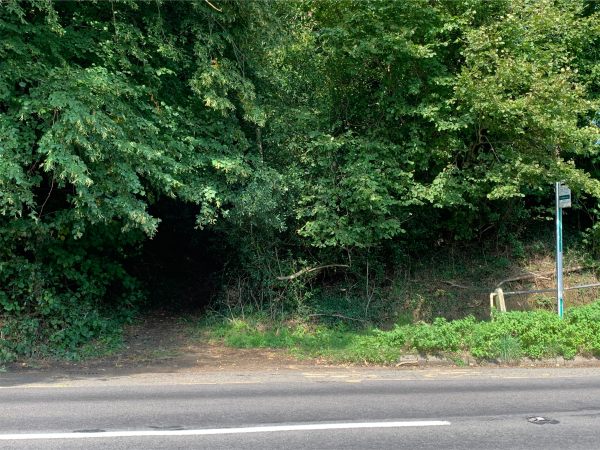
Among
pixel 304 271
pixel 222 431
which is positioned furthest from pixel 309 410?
pixel 304 271

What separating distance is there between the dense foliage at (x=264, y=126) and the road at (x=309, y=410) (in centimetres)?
303

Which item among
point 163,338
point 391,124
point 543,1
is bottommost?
point 163,338

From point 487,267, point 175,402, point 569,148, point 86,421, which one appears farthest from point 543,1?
point 86,421

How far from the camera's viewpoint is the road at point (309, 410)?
20.8 ft

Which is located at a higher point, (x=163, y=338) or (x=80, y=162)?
(x=80, y=162)

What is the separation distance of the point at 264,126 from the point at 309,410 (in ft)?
24.4

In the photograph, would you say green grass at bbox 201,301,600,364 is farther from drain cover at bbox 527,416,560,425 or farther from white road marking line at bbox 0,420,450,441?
white road marking line at bbox 0,420,450,441

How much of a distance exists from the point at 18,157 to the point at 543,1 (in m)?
11.2

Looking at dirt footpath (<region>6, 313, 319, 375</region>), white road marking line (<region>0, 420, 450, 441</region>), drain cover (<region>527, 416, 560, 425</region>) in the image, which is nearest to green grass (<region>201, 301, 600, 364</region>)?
dirt footpath (<region>6, 313, 319, 375</region>)

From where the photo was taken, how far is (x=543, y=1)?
45.0 ft

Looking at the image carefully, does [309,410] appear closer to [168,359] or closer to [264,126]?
[168,359]

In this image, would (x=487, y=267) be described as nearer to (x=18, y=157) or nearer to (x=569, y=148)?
(x=569, y=148)

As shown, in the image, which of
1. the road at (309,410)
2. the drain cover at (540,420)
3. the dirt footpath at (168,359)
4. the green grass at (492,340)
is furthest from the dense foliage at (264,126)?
the drain cover at (540,420)

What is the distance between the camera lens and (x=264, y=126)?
13.6 m
